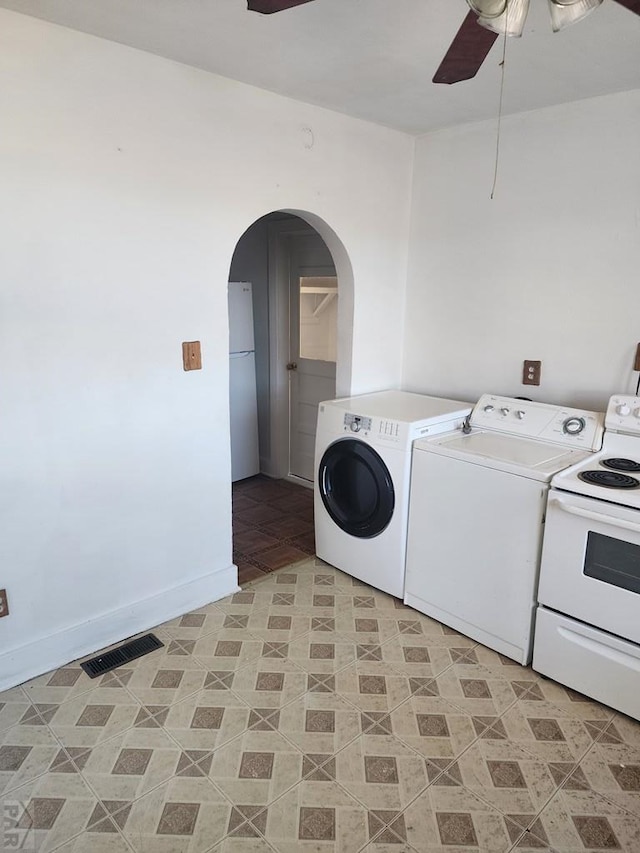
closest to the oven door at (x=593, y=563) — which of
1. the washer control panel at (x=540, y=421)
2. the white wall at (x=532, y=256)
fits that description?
the washer control panel at (x=540, y=421)

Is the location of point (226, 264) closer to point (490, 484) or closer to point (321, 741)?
point (490, 484)

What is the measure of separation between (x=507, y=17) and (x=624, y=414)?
1.66m

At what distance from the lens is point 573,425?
254cm

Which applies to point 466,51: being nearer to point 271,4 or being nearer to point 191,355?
point 271,4

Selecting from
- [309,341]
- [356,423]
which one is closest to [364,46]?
[356,423]

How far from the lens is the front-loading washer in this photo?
2.68 metres

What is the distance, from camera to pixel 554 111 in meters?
2.62

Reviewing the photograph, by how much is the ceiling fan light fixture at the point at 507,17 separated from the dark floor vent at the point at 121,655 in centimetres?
242

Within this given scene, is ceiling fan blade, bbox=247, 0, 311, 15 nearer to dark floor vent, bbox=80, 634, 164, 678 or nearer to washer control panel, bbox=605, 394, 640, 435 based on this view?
washer control panel, bbox=605, 394, 640, 435

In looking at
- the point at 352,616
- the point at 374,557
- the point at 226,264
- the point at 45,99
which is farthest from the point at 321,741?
the point at 45,99

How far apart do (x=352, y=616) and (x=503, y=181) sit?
2.27 meters

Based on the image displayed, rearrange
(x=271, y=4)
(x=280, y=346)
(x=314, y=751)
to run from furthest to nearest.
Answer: (x=280, y=346)
(x=314, y=751)
(x=271, y=4)

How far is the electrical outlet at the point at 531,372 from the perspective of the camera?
113 inches

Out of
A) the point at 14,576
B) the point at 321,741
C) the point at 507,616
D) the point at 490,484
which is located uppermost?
the point at 490,484
